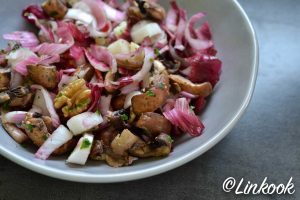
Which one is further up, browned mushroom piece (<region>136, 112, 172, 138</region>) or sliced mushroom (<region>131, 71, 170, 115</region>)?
sliced mushroom (<region>131, 71, 170, 115</region>)

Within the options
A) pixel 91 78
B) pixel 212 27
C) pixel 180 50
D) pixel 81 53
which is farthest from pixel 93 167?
pixel 212 27

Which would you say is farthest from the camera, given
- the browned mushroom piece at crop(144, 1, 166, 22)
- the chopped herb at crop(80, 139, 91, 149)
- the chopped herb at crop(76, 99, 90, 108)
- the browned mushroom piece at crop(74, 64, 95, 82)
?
the browned mushroom piece at crop(144, 1, 166, 22)

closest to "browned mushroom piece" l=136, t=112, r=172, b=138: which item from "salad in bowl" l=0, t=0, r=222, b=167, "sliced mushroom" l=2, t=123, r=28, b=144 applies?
"salad in bowl" l=0, t=0, r=222, b=167

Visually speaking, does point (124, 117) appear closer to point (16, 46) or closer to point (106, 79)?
point (106, 79)

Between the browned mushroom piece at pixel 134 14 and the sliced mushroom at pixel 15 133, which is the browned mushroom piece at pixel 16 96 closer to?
the sliced mushroom at pixel 15 133

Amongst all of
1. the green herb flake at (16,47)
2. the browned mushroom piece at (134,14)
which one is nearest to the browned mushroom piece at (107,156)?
the green herb flake at (16,47)

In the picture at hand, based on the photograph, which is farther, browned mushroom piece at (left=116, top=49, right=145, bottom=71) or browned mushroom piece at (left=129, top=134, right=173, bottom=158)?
browned mushroom piece at (left=116, top=49, right=145, bottom=71)

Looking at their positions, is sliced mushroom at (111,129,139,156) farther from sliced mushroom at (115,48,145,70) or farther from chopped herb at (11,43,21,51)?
chopped herb at (11,43,21,51)
